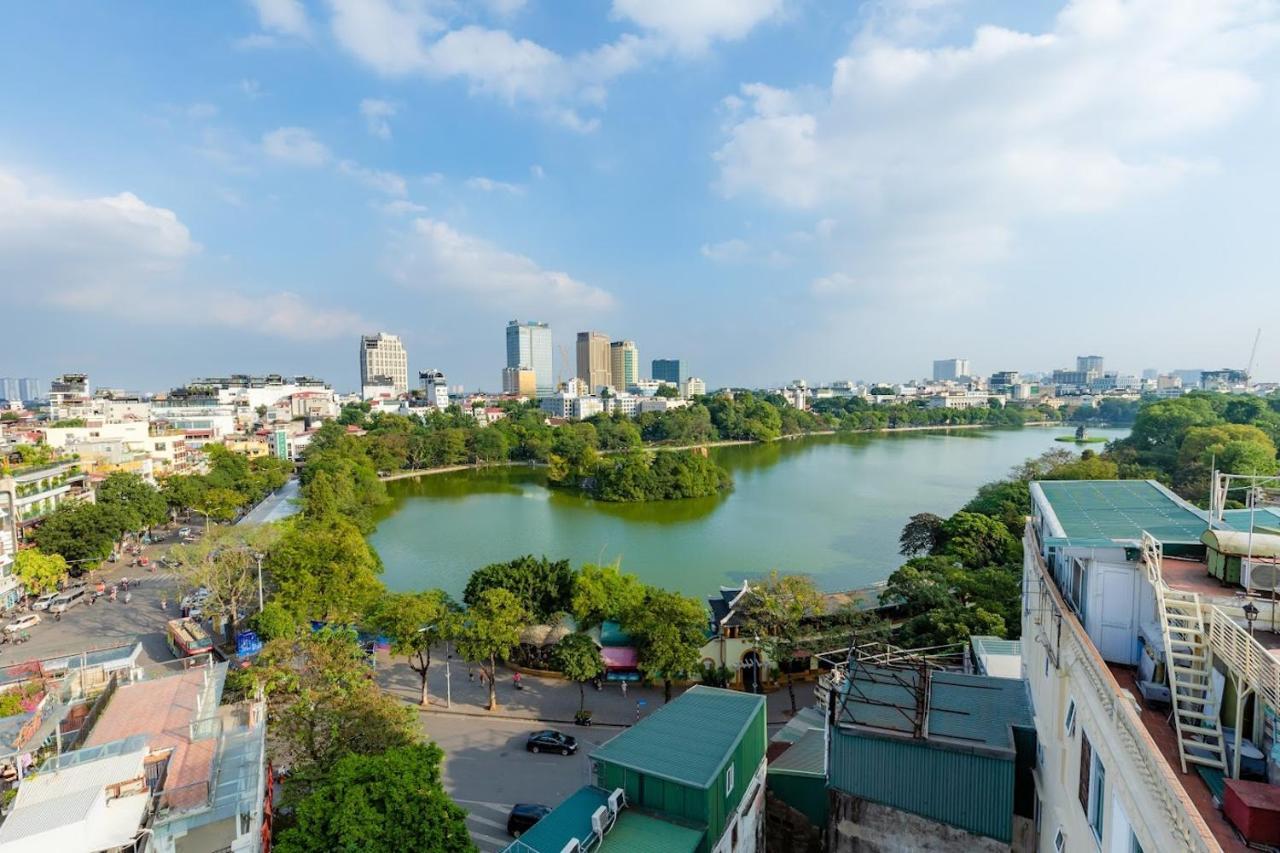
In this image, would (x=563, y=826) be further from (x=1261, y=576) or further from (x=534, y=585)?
(x=534, y=585)

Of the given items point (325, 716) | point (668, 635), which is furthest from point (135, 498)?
point (668, 635)

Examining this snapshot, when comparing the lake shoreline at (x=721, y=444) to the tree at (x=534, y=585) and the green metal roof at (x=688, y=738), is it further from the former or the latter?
the green metal roof at (x=688, y=738)

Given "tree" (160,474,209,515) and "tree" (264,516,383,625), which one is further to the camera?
"tree" (160,474,209,515)

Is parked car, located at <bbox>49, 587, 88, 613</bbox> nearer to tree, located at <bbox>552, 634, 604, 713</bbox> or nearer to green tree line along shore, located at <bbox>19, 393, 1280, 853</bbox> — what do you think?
green tree line along shore, located at <bbox>19, 393, 1280, 853</bbox>

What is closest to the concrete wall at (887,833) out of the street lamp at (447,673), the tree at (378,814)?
the tree at (378,814)

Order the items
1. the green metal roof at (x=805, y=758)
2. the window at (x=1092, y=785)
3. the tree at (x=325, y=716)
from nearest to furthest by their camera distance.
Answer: the window at (x=1092, y=785) < the tree at (x=325, y=716) < the green metal roof at (x=805, y=758)

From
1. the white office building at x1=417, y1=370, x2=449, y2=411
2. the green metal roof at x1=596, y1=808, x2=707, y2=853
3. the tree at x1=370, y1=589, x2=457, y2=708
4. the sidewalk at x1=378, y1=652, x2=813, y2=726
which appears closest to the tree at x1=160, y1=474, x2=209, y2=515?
the sidewalk at x1=378, y1=652, x2=813, y2=726

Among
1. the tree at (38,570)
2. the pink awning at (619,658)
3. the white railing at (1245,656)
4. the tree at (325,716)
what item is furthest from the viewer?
the tree at (38,570)
